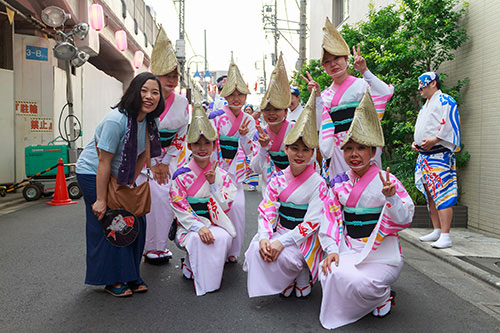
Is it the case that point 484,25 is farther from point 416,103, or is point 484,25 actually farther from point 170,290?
point 170,290

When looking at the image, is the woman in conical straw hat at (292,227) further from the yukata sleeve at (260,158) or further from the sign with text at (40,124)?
the sign with text at (40,124)

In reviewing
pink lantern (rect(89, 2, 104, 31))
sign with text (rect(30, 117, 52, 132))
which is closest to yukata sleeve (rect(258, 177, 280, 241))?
sign with text (rect(30, 117, 52, 132))

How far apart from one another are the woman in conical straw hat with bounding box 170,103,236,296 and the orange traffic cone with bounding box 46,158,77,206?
5.28 m

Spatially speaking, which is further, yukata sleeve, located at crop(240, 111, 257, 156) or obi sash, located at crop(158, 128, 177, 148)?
yukata sleeve, located at crop(240, 111, 257, 156)

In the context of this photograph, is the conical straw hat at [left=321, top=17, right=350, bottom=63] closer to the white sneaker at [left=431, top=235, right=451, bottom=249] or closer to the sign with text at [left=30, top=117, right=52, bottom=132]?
the white sneaker at [left=431, top=235, right=451, bottom=249]

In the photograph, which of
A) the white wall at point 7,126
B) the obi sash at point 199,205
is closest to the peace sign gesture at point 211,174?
the obi sash at point 199,205

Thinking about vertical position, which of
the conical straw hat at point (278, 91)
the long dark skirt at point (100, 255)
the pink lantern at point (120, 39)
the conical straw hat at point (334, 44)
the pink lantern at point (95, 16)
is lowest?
the long dark skirt at point (100, 255)

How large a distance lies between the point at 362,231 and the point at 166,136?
2202 millimetres

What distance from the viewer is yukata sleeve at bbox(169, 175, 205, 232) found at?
12.0ft

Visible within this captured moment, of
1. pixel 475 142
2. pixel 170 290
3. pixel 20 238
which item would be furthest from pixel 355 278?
pixel 20 238

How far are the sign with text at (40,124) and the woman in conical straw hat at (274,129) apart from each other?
8338mm

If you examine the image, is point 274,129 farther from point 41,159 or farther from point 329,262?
point 41,159

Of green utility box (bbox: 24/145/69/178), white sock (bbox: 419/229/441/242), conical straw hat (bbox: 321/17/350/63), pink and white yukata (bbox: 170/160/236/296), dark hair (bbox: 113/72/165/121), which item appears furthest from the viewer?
green utility box (bbox: 24/145/69/178)

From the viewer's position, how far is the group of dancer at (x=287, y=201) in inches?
115
